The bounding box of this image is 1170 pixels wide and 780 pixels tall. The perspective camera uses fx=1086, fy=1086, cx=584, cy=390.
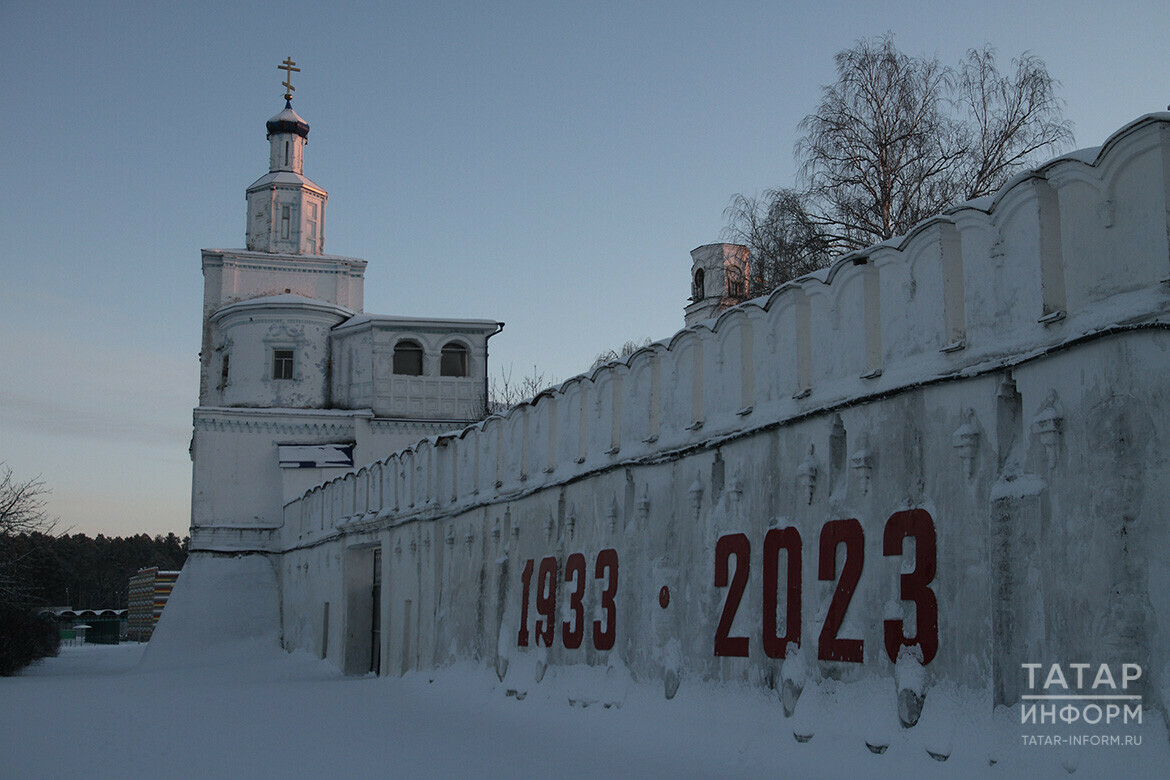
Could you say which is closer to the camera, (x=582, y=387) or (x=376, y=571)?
(x=582, y=387)

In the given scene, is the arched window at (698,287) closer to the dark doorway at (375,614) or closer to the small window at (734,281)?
the small window at (734,281)


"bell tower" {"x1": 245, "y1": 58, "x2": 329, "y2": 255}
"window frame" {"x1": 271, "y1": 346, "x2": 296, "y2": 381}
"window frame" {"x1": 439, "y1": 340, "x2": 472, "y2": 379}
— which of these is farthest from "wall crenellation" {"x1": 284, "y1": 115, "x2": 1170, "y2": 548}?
"bell tower" {"x1": 245, "y1": 58, "x2": 329, "y2": 255}

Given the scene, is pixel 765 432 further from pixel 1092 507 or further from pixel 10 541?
pixel 10 541

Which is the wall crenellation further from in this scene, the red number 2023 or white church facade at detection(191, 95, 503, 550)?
white church facade at detection(191, 95, 503, 550)

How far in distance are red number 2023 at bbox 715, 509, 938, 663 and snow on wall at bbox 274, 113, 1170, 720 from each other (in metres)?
0.02

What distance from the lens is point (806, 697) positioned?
7.24 m

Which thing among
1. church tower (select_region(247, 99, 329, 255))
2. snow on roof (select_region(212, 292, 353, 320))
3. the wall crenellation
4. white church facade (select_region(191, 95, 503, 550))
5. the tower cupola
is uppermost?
the tower cupola

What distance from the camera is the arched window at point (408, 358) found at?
29.7 metres

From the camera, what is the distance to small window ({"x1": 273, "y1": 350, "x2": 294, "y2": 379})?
29.3 m

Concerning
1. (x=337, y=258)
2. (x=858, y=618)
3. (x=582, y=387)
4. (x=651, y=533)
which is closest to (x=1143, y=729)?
(x=858, y=618)

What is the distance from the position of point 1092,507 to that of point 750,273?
1735 cm

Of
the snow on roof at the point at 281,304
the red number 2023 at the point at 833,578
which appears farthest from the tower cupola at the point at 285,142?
the red number 2023 at the point at 833,578

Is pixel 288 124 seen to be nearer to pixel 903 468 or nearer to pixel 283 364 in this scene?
pixel 283 364

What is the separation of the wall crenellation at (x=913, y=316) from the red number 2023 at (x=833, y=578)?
564 millimetres
